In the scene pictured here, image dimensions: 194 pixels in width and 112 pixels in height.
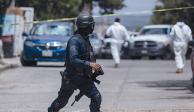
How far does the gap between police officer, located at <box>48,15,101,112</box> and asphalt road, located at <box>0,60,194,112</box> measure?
252 centimetres

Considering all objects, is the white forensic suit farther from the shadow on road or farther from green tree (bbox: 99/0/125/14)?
green tree (bbox: 99/0/125/14)

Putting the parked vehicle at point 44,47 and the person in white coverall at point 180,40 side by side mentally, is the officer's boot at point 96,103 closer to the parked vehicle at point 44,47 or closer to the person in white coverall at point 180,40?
the person in white coverall at point 180,40

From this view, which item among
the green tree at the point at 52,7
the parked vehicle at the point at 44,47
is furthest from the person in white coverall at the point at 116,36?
the green tree at the point at 52,7

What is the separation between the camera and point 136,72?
23.5 meters

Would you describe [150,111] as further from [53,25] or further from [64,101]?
[53,25]

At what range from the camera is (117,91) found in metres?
16.7

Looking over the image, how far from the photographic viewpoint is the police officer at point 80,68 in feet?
33.1

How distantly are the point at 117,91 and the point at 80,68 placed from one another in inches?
263

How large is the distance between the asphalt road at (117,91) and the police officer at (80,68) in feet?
8.27

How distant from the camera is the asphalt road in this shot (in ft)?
44.2

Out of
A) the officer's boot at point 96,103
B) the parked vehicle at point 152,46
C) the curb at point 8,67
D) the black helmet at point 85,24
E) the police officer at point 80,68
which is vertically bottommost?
the parked vehicle at point 152,46

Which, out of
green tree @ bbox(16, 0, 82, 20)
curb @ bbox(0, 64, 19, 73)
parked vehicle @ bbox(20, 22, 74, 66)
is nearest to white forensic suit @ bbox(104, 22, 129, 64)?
parked vehicle @ bbox(20, 22, 74, 66)

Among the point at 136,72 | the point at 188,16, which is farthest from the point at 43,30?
the point at 188,16

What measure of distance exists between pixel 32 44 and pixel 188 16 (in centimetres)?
1098
